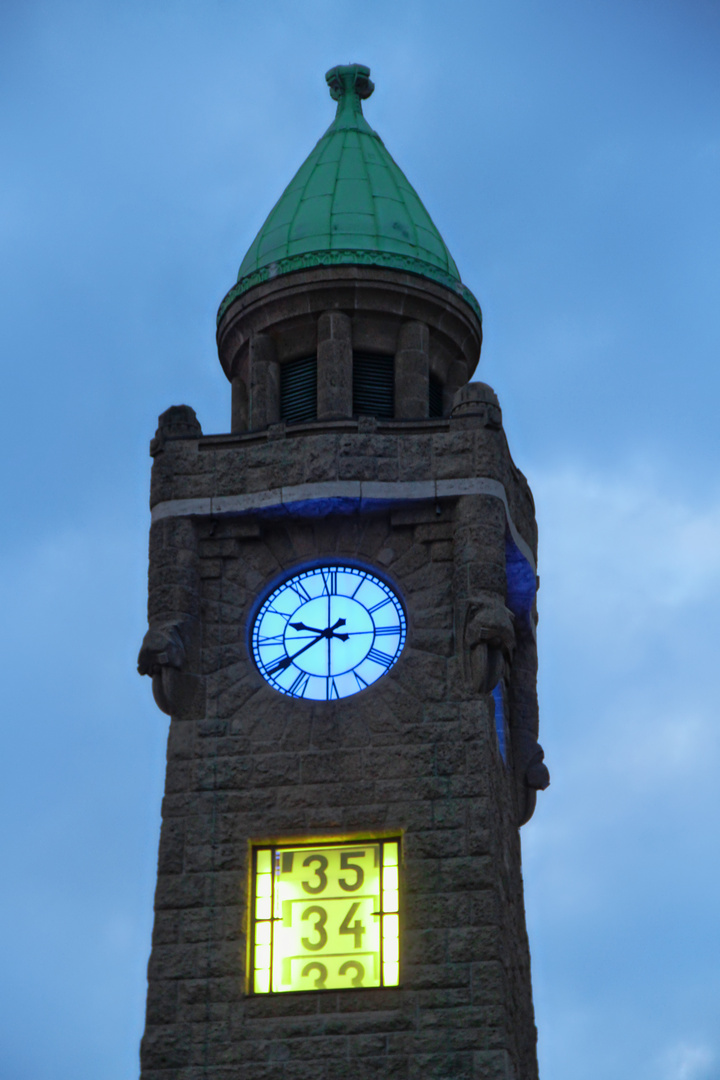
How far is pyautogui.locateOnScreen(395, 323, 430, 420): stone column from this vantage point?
36938 mm

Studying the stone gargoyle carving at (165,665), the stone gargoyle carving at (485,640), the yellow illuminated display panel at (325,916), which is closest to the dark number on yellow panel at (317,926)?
the yellow illuminated display panel at (325,916)

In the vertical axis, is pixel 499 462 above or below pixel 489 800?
above

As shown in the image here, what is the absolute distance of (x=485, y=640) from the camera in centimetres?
3316

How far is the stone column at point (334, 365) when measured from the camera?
36.7 m

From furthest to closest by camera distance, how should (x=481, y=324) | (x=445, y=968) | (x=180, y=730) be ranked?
(x=481, y=324) < (x=180, y=730) < (x=445, y=968)

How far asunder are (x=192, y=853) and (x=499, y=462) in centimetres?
739

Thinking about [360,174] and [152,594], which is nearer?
[152,594]

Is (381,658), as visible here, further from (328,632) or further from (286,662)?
(286,662)

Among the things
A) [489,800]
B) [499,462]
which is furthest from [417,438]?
[489,800]

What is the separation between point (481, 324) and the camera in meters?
39.1

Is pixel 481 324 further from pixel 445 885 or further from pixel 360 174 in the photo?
pixel 445 885

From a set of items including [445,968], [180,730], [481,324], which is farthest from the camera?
[481,324]

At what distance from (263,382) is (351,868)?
346 inches

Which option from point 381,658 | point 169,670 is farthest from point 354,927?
point 169,670
